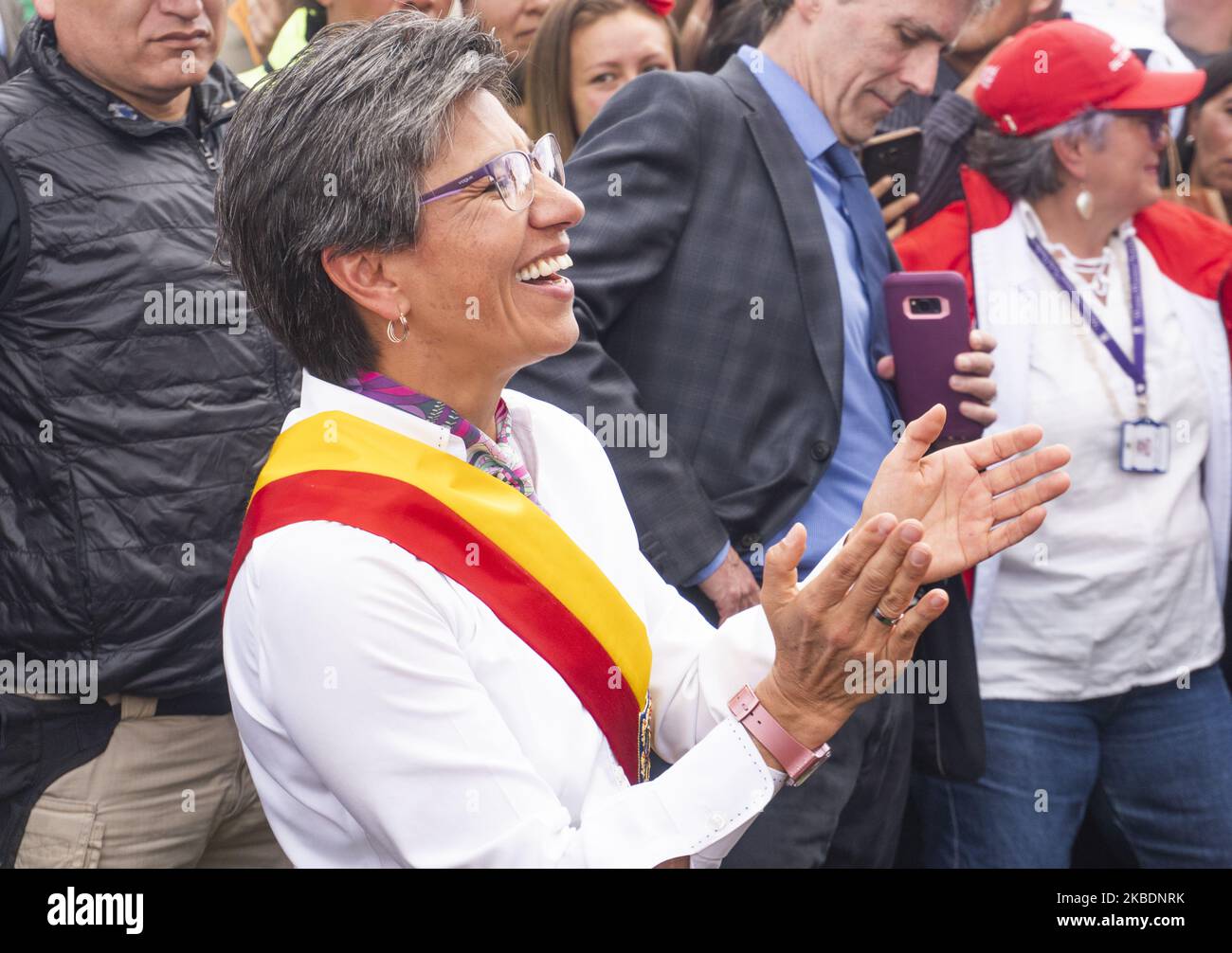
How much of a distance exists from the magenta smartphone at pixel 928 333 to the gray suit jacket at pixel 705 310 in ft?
0.47

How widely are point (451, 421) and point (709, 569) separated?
74cm

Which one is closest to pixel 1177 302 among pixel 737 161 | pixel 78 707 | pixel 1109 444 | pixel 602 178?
pixel 1109 444

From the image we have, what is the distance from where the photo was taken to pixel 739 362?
98.4 inches

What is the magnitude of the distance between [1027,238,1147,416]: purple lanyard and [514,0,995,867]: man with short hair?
1.93ft

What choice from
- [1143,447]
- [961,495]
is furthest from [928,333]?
[961,495]

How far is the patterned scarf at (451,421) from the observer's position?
182 centimetres

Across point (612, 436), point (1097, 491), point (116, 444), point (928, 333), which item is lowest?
point (1097, 491)

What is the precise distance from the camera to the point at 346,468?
5.53 ft

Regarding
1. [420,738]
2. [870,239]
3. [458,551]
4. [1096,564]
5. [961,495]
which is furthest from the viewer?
[1096,564]

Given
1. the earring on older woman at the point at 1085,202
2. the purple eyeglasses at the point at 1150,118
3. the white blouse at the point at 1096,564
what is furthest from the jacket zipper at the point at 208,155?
the purple eyeglasses at the point at 1150,118

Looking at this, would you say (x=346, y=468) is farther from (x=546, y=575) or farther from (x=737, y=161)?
(x=737, y=161)

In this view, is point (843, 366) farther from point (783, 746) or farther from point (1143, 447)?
point (783, 746)
